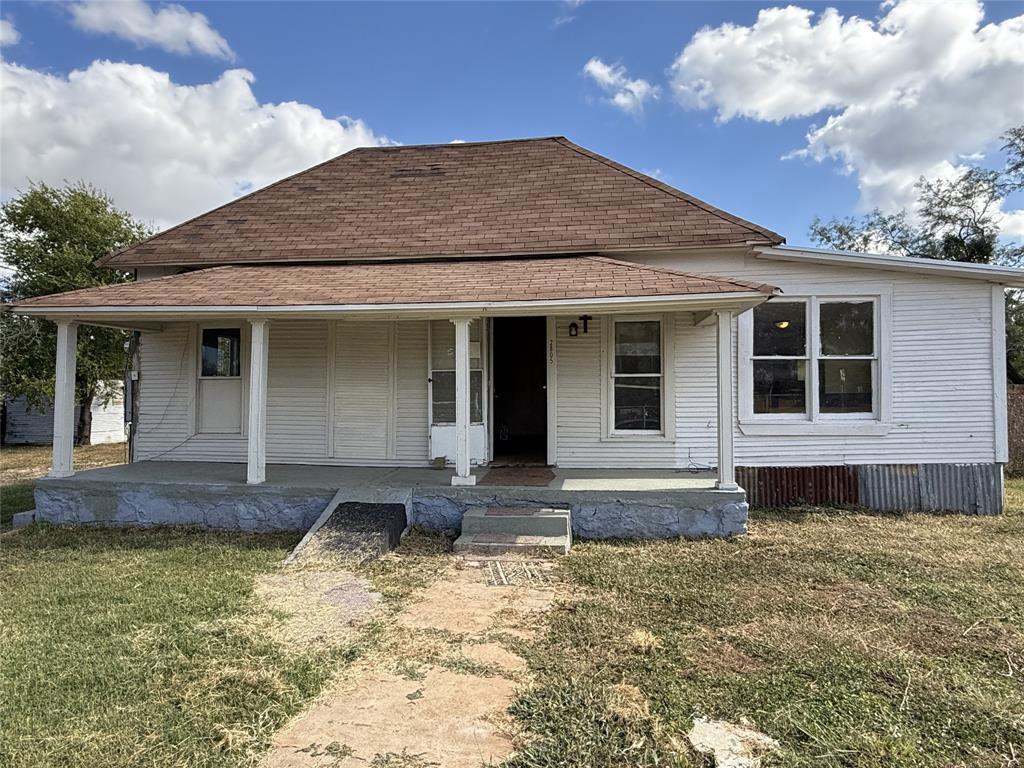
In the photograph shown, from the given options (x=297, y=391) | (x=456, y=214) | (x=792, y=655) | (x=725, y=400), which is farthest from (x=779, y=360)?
(x=297, y=391)

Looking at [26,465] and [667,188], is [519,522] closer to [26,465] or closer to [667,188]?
[667,188]

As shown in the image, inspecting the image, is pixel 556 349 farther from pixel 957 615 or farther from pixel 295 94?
pixel 295 94

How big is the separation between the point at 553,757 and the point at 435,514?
4.10m

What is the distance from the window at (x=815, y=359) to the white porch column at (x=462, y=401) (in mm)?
3963

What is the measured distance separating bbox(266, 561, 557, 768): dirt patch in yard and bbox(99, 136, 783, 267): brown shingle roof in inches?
208

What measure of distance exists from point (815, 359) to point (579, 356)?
10.2 ft

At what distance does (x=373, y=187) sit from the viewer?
970 centimetres

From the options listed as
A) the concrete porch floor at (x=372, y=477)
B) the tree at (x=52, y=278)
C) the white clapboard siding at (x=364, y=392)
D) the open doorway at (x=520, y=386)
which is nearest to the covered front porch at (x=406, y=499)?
the concrete porch floor at (x=372, y=477)

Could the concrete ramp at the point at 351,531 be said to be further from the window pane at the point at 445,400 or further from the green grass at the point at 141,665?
the window pane at the point at 445,400

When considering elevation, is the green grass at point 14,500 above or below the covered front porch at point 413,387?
below

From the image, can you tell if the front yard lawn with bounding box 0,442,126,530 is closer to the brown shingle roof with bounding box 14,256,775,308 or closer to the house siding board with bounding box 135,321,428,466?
the house siding board with bounding box 135,321,428,466

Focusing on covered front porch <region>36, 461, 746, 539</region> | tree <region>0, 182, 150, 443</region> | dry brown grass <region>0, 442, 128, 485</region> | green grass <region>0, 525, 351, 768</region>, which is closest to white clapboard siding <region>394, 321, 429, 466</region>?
covered front porch <region>36, 461, 746, 539</region>

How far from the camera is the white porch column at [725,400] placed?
6004mm

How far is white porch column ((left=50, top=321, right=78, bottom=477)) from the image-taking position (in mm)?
6820
